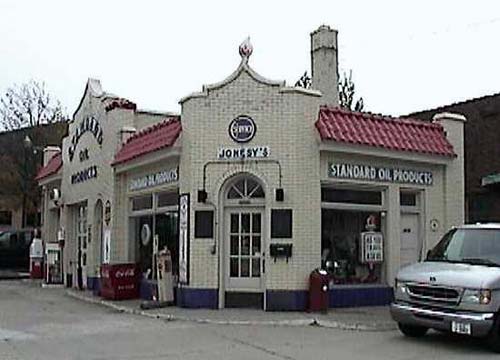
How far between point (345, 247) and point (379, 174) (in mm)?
1816

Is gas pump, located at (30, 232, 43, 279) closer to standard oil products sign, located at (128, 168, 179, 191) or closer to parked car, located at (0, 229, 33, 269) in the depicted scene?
parked car, located at (0, 229, 33, 269)

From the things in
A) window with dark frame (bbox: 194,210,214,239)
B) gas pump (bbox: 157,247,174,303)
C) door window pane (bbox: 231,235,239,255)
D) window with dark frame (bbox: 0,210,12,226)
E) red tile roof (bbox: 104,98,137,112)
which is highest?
red tile roof (bbox: 104,98,137,112)

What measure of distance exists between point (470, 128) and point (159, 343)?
17.7m

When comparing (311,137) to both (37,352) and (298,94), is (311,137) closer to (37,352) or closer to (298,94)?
(298,94)

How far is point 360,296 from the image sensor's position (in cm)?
1675

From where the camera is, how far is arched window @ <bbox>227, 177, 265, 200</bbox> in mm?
16281

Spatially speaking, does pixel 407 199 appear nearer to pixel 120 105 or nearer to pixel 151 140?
pixel 151 140

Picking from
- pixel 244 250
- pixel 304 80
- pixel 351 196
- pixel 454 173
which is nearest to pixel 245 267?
pixel 244 250

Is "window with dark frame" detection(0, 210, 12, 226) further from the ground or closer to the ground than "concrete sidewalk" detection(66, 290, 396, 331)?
further from the ground

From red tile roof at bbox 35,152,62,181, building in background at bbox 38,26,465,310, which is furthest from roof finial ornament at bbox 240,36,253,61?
red tile roof at bbox 35,152,62,181

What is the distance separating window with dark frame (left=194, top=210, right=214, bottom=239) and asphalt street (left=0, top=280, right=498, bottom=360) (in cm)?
218

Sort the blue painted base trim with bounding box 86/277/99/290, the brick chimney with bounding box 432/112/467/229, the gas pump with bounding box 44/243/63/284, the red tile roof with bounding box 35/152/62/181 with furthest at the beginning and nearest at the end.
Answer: the red tile roof with bounding box 35/152/62/181, the gas pump with bounding box 44/243/63/284, the blue painted base trim with bounding box 86/277/99/290, the brick chimney with bounding box 432/112/467/229

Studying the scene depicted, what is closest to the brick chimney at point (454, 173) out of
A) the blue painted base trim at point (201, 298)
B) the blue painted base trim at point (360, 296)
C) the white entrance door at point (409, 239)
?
the white entrance door at point (409, 239)

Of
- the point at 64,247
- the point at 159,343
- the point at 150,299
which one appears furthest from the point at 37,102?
the point at 159,343
